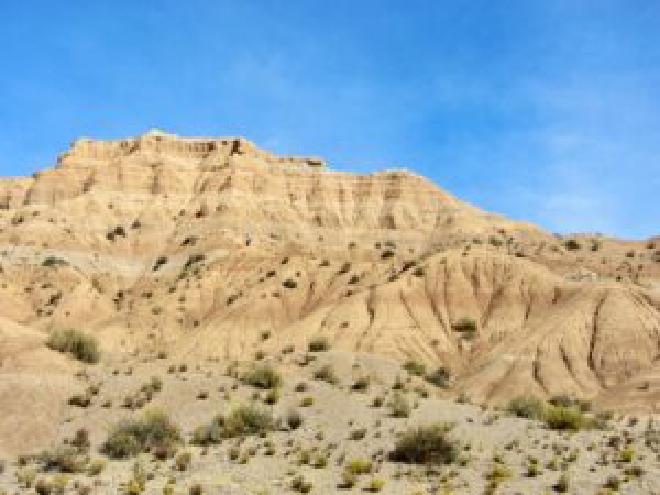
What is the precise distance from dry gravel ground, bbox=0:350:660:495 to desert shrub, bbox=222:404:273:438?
562mm

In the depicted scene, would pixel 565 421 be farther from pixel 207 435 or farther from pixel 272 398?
pixel 207 435

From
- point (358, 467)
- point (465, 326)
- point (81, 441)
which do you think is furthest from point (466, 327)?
point (358, 467)

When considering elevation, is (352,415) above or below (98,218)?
below

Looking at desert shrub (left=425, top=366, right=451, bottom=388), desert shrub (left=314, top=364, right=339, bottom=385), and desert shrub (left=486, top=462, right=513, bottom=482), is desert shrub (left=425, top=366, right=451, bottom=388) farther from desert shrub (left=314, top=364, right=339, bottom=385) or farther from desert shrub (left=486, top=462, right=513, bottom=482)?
desert shrub (left=486, top=462, right=513, bottom=482)

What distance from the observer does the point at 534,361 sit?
2534 inches

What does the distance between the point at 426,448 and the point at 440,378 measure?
2929cm

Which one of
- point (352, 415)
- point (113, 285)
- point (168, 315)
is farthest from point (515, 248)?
point (352, 415)

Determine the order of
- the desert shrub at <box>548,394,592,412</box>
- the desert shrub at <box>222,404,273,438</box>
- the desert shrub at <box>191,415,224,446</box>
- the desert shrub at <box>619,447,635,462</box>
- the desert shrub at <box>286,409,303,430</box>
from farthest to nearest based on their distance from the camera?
the desert shrub at <box>548,394,592,412</box> < the desert shrub at <box>286,409,303,430</box> < the desert shrub at <box>222,404,273,438</box> < the desert shrub at <box>191,415,224,446</box> < the desert shrub at <box>619,447,635,462</box>

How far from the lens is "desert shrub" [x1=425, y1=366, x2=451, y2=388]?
53619mm

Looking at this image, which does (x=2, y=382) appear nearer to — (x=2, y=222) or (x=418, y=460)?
(x=418, y=460)

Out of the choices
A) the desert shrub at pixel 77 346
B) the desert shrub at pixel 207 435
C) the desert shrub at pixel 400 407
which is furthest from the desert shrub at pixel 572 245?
the desert shrub at pixel 207 435

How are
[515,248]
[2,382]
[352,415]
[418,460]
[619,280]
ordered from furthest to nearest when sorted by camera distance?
[515,248]
[619,280]
[2,382]
[352,415]
[418,460]

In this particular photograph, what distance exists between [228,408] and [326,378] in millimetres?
6018

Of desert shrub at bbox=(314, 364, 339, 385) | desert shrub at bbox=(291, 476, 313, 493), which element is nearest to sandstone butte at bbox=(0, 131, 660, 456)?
desert shrub at bbox=(314, 364, 339, 385)
